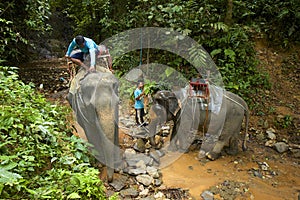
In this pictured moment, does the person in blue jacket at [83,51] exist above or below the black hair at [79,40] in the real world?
below

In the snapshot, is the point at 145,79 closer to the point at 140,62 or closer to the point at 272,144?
the point at 140,62

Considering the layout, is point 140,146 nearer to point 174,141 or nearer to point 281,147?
point 174,141

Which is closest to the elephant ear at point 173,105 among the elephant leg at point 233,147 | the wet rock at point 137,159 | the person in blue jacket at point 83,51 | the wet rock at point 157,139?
the wet rock at point 157,139

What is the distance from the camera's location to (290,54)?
790 centimetres

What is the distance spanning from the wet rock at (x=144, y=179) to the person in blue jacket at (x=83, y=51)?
1.80 m

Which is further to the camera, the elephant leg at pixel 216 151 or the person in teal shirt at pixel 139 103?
the person in teal shirt at pixel 139 103

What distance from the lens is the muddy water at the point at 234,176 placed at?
3.95 m

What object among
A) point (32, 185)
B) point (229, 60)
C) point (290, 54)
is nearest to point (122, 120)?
point (229, 60)

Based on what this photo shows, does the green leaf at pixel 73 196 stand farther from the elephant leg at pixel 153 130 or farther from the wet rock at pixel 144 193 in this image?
the elephant leg at pixel 153 130

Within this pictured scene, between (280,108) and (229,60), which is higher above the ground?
(229,60)

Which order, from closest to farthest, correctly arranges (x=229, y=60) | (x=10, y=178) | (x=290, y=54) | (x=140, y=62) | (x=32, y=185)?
(x=10, y=178)
(x=32, y=185)
(x=229, y=60)
(x=290, y=54)
(x=140, y=62)

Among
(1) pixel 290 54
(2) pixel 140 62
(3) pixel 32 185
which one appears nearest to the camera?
(3) pixel 32 185

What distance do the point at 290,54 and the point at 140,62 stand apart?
4.50 metres

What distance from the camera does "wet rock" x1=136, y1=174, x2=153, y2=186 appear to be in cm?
396
